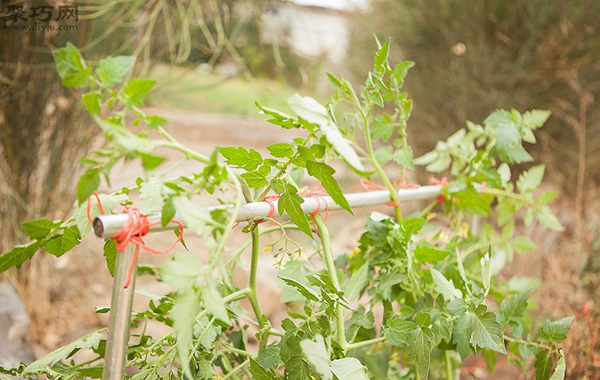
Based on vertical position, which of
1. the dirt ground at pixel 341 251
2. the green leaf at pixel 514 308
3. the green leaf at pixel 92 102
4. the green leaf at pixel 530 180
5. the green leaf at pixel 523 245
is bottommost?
the dirt ground at pixel 341 251

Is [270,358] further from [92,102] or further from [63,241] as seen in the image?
[92,102]

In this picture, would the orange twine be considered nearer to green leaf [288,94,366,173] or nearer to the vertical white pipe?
the vertical white pipe

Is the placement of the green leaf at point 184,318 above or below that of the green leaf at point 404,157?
below

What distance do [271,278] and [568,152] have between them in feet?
7.50

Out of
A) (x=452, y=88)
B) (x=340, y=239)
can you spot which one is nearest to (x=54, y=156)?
(x=340, y=239)

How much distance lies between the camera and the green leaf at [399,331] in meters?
0.82

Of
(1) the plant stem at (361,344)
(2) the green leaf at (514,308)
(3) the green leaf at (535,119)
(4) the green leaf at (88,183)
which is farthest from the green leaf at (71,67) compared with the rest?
(3) the green leaf at (535,119)

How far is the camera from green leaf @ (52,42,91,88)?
1.96ft

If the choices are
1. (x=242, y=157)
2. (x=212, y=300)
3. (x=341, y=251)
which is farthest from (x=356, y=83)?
(x=212, y=300)

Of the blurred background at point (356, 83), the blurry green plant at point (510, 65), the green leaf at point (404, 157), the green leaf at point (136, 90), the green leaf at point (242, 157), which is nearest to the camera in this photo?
the green leaf at point (136, 90)

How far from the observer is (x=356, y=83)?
16.1 feet

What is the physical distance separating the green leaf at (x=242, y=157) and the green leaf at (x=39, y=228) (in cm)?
23

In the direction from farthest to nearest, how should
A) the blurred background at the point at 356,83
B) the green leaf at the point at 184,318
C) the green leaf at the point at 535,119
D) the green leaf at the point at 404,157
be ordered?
the blurred background at the point at 356,83 → the green leaf at the point at 535,119 → the green leaf at the point at 404,157 → the green leaf at the point at 184,318

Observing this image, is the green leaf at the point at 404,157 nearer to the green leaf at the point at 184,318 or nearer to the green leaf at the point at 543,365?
the green leaf at the point at 543,365
